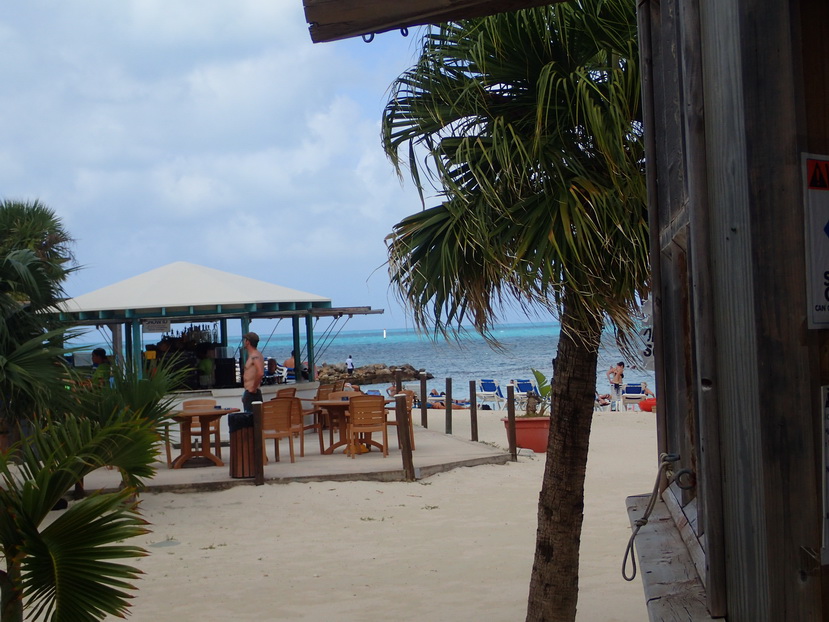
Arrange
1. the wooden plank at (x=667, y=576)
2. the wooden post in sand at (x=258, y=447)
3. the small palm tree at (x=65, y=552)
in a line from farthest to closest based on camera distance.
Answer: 1. the wooden post in sand at (x=258, y=447)
2. the small palm tree at (x=65, y=552)
3. the wooden plank at (x=667, y=576)

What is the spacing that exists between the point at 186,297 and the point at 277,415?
4.33m

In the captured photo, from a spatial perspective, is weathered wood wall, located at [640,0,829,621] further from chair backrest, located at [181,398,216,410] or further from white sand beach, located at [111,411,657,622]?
chair backrest, located at [181,398,216,410]

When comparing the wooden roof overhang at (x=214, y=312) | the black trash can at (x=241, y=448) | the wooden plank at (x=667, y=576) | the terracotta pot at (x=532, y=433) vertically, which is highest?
the wooden roof overhang at (x=214, y=312)

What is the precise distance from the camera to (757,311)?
4.92 feet

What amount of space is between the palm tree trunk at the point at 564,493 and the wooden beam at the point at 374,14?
240cm

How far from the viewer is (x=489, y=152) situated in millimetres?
4223

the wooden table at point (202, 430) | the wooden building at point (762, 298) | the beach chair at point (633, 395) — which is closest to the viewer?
the wooden building at point (762, 298)

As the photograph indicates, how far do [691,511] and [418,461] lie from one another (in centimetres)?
911

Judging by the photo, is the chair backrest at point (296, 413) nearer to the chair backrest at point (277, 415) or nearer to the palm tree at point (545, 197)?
the chair backrest at point (277, 415)

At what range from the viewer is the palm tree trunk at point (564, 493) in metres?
4.64

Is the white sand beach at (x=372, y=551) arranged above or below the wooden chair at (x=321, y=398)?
below

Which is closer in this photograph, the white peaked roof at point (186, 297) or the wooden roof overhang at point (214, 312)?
the white peaked roof at point (186, 297)

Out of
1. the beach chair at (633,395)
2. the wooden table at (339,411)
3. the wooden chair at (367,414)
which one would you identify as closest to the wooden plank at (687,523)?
the wooden chair at (367,414)

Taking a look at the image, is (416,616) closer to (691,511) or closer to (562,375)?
(562,375)
